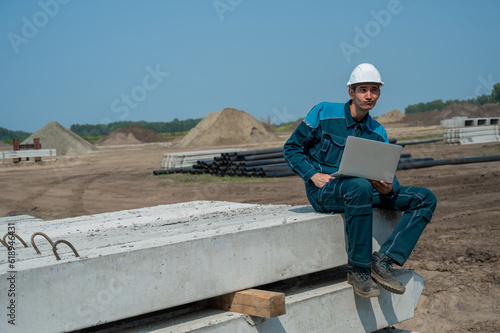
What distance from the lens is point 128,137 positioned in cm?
5516

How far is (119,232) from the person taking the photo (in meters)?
3.96

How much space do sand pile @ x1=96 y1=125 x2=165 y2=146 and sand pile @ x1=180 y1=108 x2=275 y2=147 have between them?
16.6 m

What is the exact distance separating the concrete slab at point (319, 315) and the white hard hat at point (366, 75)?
1.51m

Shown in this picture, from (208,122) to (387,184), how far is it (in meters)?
36.1

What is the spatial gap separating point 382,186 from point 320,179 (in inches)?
17.9

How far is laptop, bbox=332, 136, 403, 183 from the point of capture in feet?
12.1

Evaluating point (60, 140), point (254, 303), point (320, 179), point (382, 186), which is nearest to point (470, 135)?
point (382, 186)

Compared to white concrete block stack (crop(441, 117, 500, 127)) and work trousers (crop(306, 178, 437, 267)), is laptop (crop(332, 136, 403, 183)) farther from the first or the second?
white concrete block stack (crop(441, 117, 500, 127))

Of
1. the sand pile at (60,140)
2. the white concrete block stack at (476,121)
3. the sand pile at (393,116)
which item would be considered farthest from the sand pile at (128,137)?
the sand pile at (393,116)

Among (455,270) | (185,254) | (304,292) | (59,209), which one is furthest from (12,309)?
(59,209)

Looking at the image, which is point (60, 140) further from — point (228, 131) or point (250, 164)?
point (250, 164)

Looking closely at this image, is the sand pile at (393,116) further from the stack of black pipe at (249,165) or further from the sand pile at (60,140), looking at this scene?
the stack of black pipe at (249,165)

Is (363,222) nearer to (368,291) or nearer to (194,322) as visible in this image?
(368,291)

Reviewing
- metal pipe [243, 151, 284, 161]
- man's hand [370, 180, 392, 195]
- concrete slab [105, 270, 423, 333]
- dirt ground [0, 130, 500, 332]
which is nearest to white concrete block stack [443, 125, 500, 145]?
dirt ground [0, 130, 500, 332]
